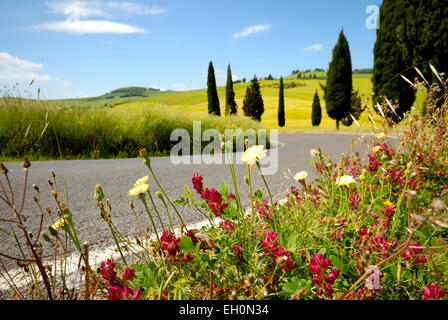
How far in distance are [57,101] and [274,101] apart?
130 ft

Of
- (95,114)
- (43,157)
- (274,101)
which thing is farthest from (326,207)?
(274,101)

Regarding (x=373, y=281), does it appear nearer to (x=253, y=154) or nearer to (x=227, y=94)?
(x=253, y=154)

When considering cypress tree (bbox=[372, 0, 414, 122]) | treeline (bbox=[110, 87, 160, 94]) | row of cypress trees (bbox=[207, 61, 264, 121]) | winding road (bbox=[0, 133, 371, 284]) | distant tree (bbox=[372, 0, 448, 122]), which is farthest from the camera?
treeline (bbox=[110, 87, 160, 94])

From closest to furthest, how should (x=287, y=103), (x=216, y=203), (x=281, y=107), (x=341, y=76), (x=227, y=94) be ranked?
1. (x=216, y=203)
2. (x=227, y=94)
3. (x=341, y=76)
4. (x=281, y=107)
5. (x=287, y=103)

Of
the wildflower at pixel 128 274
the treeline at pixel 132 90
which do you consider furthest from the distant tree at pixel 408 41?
the treeline at pixel 132 90

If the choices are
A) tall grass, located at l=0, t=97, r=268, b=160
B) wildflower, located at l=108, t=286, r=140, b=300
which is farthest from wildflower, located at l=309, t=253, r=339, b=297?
tall grass, located at l=0, t=97, r=268, b=160

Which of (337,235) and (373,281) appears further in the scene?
(337,235)

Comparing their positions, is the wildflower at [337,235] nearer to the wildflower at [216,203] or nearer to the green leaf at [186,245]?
the wildflower at [216,203]

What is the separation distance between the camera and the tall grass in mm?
7145

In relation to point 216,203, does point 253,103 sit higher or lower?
higher

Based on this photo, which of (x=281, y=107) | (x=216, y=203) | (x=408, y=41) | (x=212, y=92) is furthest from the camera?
(x=281, y=107)

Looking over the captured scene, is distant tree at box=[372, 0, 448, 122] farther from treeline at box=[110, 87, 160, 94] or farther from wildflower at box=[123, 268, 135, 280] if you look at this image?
treeline at box=[110, 87, 160, 94]

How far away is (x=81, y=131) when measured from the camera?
7.56m

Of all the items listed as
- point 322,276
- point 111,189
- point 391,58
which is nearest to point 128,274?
point 322,276
